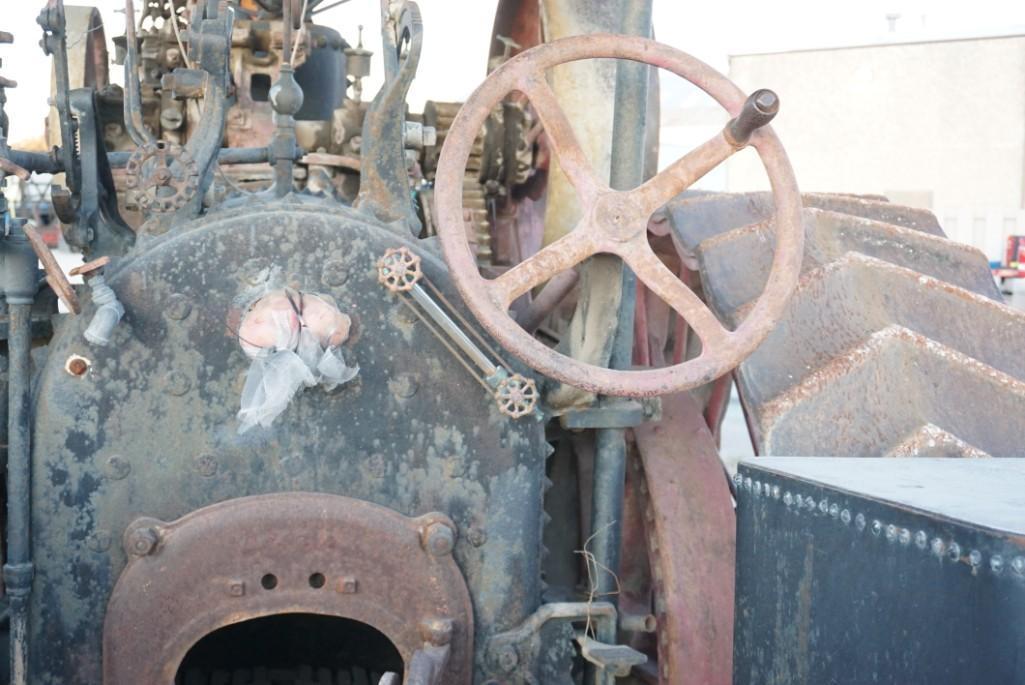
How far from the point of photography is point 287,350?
6.57 feet

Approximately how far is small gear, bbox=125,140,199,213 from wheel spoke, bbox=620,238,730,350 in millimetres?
776

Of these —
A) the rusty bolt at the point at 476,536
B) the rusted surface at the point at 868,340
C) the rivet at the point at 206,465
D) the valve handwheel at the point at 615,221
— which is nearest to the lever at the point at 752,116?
the valve handwheel at the point at 615,221

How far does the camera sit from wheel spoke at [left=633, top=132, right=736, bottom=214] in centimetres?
201

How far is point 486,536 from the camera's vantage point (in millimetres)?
2143

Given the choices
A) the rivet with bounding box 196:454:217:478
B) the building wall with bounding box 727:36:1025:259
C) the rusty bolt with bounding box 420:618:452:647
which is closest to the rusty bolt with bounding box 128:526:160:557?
the rivet with bounding box 196:454:217:478

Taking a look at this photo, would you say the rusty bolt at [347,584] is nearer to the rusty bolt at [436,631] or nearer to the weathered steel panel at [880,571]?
the rusty bolt at [436,631]

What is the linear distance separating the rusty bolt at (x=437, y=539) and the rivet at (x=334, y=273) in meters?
Result: 0.46

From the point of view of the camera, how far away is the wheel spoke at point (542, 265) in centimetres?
200

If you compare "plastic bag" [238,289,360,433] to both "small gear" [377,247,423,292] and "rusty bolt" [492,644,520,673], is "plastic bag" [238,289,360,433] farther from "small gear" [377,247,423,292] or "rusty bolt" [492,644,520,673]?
"rusty bolt" [492,644,520,673]

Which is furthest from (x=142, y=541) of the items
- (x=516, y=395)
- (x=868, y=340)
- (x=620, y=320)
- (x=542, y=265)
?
(x=868, y=340)

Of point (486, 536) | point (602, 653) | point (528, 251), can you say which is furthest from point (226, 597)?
point (528, 251)

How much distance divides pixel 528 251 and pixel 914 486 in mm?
1680

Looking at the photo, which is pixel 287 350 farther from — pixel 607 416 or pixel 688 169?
pixel 688 169

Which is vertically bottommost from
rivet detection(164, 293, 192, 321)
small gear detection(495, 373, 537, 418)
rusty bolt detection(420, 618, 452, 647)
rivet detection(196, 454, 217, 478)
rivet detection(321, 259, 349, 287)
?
rusty bolt detection(420, 618, 452, 647)
